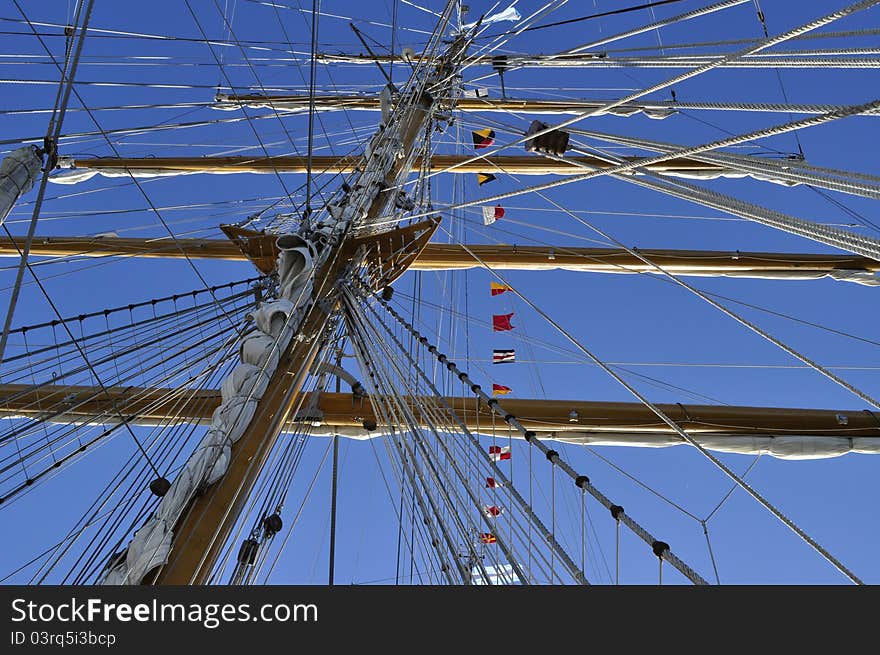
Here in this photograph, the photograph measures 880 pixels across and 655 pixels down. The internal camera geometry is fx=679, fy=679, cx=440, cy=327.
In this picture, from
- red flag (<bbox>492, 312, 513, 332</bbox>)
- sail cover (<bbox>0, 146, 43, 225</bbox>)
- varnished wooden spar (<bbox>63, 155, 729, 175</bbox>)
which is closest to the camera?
sail cover (<bbox>0, 146, 43, 225</bbox>)

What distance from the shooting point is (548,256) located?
10594 mm

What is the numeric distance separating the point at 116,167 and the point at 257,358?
8.46 m

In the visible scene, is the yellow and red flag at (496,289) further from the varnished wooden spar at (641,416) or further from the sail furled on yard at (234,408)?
the sail furled on yard at (234,408)

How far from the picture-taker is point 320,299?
5.50 metres

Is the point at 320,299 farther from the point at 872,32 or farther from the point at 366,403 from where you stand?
the point at 872,32

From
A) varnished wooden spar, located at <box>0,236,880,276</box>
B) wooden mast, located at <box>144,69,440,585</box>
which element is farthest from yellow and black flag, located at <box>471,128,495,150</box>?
wooden mast, located at <box>144,69,440,585</box>

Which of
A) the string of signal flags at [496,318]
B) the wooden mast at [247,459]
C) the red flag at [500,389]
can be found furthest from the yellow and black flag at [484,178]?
the wooden mast at [247,459]

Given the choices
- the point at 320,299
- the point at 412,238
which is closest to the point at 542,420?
the point at 412,238

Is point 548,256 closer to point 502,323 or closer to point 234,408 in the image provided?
point 502,323

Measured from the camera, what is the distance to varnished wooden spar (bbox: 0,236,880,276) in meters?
10.2

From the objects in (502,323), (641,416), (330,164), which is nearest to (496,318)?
(502,323)

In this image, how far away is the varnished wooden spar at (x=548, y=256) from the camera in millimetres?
10242

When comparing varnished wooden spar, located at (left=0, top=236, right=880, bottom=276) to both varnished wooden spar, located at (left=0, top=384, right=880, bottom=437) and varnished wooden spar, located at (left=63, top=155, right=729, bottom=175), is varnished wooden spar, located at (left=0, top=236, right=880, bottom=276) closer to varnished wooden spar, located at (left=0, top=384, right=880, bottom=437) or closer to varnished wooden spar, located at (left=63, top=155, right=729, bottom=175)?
varnished wooden spar, located at (left=63, top=155, right=729, bottom=175)
